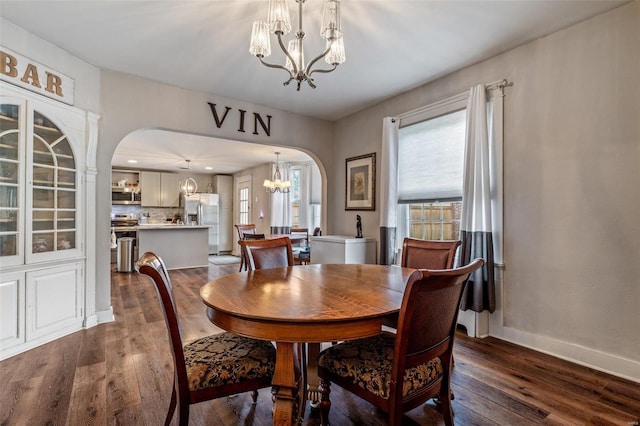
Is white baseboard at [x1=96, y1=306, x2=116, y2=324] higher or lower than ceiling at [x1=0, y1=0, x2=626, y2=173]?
lower

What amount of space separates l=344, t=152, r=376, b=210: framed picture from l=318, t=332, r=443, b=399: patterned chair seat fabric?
2.72 metres

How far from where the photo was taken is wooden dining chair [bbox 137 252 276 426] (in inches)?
50.7

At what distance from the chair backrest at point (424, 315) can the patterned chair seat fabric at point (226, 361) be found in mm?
608

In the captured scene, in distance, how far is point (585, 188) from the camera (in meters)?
2.34

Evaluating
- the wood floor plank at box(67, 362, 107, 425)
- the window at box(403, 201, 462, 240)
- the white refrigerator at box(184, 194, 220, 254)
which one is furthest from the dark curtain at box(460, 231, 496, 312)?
the white refrigerator at box(184, 194, 220, 254)

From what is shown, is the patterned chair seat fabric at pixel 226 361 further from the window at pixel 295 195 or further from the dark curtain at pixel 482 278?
the window at pixel 295 195

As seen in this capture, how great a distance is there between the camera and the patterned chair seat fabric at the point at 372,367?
1316 millimetres

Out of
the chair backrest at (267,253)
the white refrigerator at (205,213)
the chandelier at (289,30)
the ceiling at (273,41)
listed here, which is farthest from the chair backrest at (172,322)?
the white refrigerator at (205,213)

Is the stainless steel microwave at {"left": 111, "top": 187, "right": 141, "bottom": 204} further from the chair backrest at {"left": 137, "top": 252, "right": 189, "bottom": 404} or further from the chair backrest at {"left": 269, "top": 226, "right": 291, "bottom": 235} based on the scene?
the chair backrest at {"left": 137, "top": 252, "right": 189, "bottom": 404}

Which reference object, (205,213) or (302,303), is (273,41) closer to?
(302,303)

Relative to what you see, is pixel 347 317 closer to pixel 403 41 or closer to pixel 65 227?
pixel 403 41

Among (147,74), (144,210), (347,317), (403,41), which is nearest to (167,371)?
(347,317)

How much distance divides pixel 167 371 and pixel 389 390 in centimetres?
171

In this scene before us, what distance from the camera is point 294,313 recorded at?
1.29 metres
